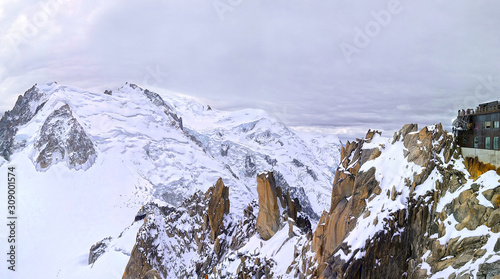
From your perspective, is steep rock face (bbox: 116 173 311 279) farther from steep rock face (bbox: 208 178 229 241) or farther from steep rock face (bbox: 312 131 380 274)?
steep rock face (bbox: 312 131 380 274)

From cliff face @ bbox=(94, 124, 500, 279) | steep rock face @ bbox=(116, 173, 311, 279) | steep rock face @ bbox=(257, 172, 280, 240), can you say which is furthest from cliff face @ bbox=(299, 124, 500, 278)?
steep rock face @ bbox=(257, 172, 280, 240)

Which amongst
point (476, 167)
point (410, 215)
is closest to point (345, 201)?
point (410, 215)

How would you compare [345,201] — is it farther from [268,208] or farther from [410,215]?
[268,208]

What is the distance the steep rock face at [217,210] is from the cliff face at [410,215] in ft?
147

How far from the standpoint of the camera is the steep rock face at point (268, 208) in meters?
62.8

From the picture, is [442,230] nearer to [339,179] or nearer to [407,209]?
[407,209]

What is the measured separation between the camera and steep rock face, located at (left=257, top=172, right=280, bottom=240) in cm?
6275

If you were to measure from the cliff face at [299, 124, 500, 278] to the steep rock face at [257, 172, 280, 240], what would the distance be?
20150 millimetres

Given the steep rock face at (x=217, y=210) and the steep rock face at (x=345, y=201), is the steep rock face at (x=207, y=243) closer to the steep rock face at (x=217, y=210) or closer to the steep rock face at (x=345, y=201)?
the steep rock face at (x=217, y=210)

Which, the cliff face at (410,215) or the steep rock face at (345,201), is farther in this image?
the steep rock face at (345,201)

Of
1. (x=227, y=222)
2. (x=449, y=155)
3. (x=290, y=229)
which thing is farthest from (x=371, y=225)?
(x=227, y=222)

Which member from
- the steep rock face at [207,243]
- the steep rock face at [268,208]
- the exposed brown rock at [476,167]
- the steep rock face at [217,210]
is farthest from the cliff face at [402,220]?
the steep rock face at [217,210]

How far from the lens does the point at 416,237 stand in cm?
3325

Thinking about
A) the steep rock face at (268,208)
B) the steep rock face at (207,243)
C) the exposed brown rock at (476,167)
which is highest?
the exposed brown rock at (476,167)
